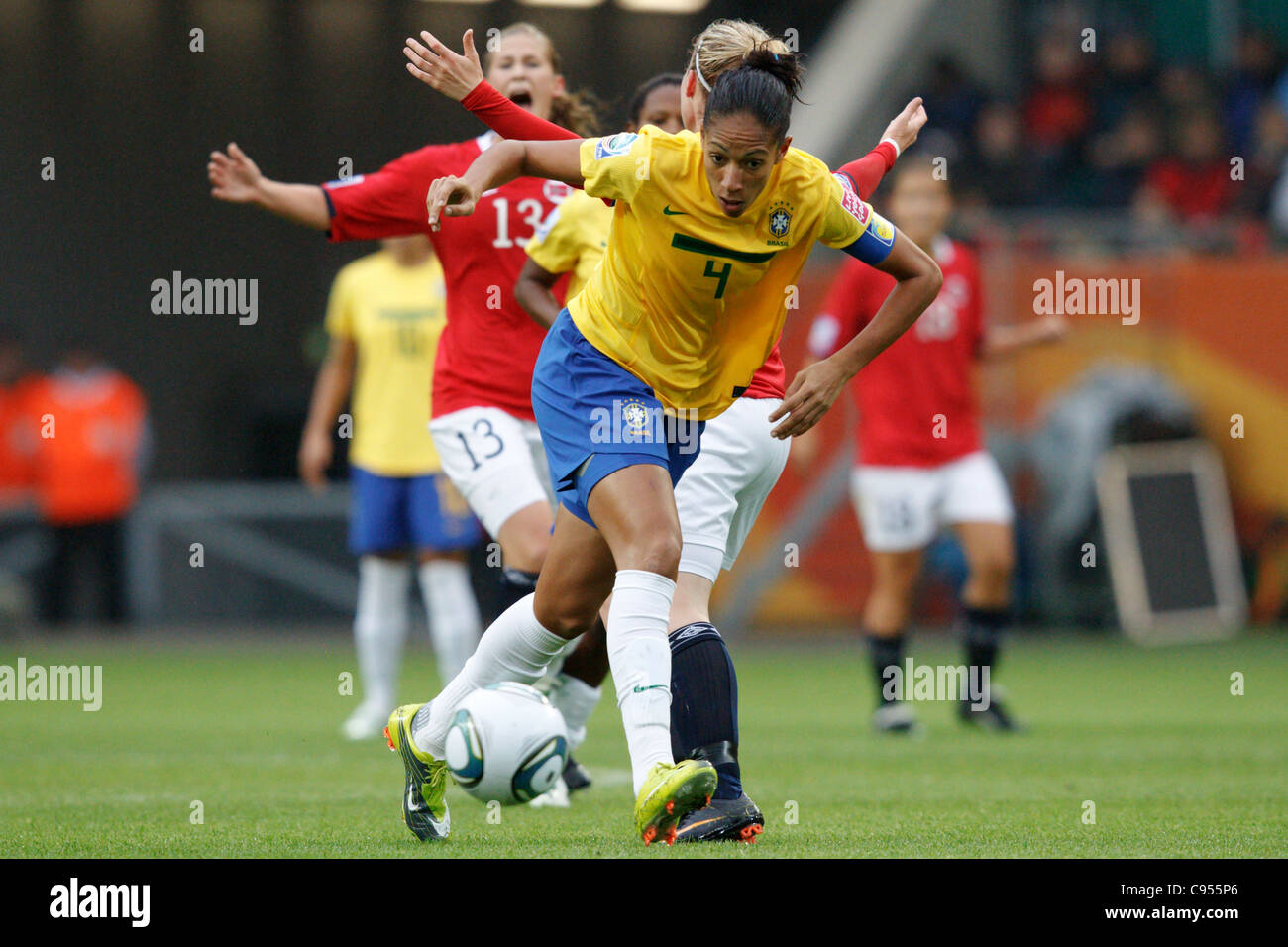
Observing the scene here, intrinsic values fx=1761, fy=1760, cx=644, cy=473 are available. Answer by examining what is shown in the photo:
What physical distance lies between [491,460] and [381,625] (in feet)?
11.1

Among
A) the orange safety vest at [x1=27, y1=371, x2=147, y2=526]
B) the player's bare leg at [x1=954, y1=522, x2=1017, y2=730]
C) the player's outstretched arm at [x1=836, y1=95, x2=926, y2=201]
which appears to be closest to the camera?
the player's outstretched arm at [x1=836, y1=95, x2=926, y2=201]

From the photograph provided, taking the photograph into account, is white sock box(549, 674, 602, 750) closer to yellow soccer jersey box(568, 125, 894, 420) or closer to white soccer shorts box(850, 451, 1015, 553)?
yellow soccer jersey box(568, 125, 894, 420)

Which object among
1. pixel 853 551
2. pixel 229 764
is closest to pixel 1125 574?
pixel 853 551

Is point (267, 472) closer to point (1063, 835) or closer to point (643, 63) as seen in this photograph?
point (643, 63)

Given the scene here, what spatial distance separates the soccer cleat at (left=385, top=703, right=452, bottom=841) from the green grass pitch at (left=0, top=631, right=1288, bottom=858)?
60 millimetres

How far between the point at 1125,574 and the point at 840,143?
4677 mm

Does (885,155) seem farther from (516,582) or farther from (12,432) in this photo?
(12,432)

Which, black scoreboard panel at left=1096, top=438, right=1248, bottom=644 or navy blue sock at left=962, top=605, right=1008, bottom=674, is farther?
black scoreboard panel at left=1096, top=438, right=1248, bottom=644

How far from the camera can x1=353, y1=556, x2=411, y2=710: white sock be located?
30.8ft

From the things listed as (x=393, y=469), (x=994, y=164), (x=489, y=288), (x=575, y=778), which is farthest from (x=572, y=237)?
(x=994, y=164)

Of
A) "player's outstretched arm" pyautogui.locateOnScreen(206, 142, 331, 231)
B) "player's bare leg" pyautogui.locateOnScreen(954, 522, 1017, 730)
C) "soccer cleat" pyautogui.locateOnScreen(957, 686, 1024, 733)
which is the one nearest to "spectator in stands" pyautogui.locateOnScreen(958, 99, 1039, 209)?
"player's bare leg" pyautogui.locateOnScreen(954, 522, 1017, 730)

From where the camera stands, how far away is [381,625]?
945 cm

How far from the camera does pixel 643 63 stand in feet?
65.1

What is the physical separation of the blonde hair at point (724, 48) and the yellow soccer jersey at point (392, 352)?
4736 millimetres
